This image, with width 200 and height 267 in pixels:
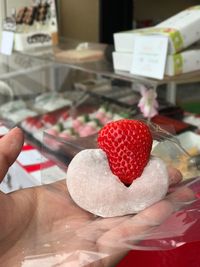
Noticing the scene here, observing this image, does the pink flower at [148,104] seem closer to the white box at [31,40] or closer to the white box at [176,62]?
the white box at [176,62]

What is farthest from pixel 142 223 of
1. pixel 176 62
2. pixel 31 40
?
pixel 31 40

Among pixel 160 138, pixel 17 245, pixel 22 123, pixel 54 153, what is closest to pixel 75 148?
pixel 54 153

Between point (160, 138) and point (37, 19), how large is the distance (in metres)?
1.19

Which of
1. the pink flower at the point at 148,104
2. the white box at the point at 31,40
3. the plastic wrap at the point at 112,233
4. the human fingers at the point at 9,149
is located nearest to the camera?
the plastic wrap at the point at 112,233

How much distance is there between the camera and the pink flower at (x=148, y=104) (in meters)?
1.42

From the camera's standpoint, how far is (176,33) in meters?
1.21

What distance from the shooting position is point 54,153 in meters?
0.92

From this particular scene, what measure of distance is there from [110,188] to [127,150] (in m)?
0.06

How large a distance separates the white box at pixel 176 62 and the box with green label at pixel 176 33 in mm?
17

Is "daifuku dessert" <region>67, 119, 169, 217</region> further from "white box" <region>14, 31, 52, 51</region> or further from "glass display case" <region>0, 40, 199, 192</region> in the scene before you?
"white box" <region>14, 31, 52, 51</region>

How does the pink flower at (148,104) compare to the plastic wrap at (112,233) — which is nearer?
the plastic wrap at (112,233)

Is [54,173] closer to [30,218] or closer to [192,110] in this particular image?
[30,218]

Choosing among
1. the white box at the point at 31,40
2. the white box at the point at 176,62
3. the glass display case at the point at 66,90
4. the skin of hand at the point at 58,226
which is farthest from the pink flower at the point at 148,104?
the skin of hand at the point at 58,226

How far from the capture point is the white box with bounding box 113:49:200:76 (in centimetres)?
122
